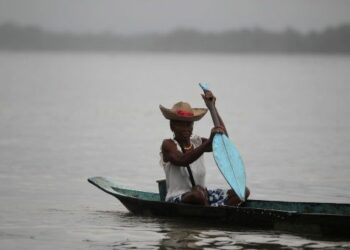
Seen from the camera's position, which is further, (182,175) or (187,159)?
(182,175)

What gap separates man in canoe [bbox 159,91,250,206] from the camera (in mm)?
11008

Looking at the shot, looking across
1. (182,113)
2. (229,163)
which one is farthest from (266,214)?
(182,113)

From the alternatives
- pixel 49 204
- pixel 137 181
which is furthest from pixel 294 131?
pixel 49 204

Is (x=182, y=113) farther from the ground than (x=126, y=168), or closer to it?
closer to it

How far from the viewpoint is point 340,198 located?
570 inches

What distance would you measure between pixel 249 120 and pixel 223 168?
66.2 feet

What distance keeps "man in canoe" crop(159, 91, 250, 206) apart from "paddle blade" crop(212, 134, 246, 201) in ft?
0.27

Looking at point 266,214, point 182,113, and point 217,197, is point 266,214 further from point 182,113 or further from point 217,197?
point 182,113

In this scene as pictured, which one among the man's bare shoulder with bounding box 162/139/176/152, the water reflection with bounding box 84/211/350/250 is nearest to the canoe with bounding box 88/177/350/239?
the water reflection with bounding box 84/211/350/250

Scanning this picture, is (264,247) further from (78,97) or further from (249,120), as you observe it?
(78,97)

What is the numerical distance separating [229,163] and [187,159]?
57 centimetres

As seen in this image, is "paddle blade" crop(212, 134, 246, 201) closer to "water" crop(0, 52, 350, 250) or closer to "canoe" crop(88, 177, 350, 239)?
"canoe" crop(88, 177, 350, 239)

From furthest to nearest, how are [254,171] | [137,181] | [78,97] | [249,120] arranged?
1. [78,97]
2. [249,120]
3. [254,171]
4. [137,181]

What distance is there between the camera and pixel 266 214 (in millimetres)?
10836
